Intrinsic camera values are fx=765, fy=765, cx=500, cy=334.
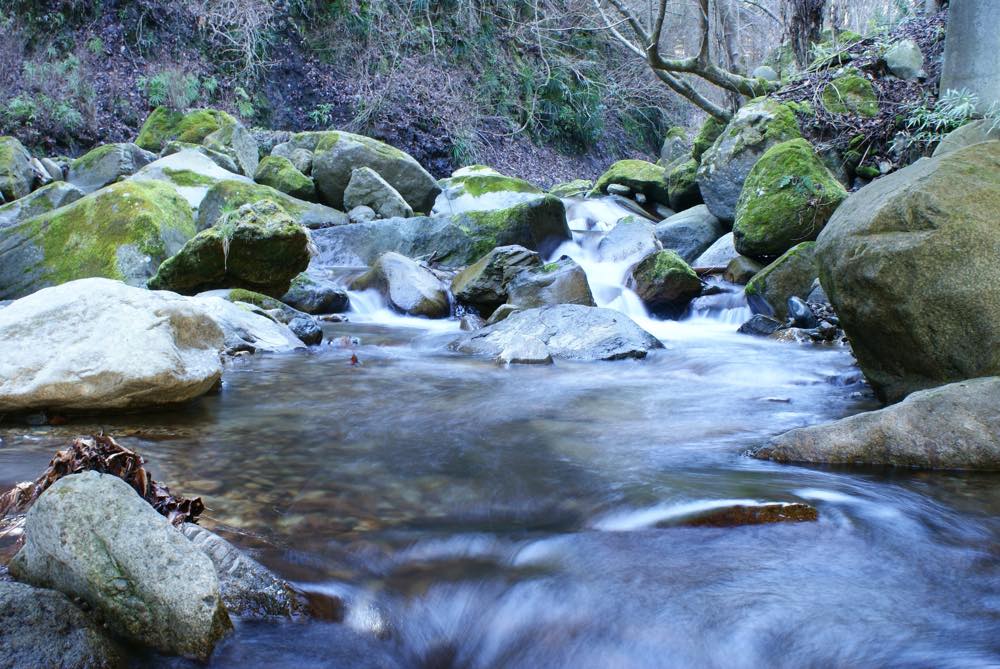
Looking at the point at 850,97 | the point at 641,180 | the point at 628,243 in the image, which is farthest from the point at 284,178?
the point at 850,97

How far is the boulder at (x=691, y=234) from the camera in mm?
10961

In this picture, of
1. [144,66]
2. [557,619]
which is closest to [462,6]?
[144,66]

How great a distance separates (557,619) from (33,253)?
26.0 feet

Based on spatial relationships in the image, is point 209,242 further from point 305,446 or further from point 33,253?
point 305,446

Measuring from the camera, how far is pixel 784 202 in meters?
8.51

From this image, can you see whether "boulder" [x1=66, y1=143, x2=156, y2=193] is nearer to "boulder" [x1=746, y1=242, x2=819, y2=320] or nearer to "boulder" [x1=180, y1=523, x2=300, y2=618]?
"boulder" [x1=746, y1=242, x2=819, y2=320]

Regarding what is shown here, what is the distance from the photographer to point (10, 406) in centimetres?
369

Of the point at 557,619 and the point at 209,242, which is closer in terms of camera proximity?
the point at 557,619

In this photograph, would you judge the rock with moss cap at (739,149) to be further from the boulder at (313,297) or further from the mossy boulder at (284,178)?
the mossy boulder at (284,178)

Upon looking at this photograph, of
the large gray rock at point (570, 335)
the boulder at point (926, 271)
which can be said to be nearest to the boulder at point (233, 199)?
the large gray rock at point (570, 335)

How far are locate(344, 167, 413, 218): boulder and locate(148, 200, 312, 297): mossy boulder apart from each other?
559cm

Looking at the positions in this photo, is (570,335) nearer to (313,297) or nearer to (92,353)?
(313,297)

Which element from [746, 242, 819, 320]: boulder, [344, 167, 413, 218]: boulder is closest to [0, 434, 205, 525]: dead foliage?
[746, 242, 819, 320]: boulder

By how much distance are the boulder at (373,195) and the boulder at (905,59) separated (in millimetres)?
7852
